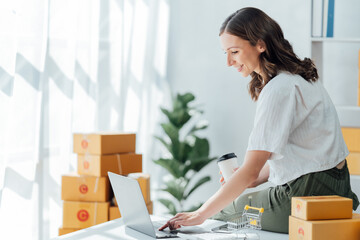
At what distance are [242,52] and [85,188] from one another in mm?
1234

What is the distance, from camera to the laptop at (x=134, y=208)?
1.64 m

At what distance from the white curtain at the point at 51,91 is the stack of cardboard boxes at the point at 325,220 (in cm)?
154

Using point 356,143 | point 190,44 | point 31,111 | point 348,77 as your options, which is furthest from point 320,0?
point 31,111

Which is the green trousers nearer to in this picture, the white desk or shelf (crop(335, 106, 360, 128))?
the white desk

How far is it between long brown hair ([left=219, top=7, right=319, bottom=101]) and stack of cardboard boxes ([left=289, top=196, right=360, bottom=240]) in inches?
20.9

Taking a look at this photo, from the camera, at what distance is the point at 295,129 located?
172 centimetres

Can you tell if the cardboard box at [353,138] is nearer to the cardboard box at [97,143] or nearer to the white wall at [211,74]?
the white wall at [211,74]

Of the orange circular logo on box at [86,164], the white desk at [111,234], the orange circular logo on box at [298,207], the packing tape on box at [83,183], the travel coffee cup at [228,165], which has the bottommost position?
the white desk at [111,234]

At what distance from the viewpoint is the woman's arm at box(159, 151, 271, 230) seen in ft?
5.44

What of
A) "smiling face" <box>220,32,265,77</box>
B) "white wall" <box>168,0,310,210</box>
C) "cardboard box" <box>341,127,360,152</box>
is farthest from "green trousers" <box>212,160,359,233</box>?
"white wall" <box>168,0,310,210</box>

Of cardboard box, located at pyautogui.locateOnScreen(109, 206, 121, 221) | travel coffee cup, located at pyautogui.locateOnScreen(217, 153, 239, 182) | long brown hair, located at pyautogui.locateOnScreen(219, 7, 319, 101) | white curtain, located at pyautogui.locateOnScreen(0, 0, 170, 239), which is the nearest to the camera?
long brown hair, located at pyautogui.locateOnScreen(219, 7, 319, 101)

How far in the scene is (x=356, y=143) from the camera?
2977 millimetres

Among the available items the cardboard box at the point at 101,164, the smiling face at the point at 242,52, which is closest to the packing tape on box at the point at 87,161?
the cardboard box at the point at 101,164

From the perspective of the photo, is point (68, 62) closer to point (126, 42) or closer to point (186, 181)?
point (126, 42)
